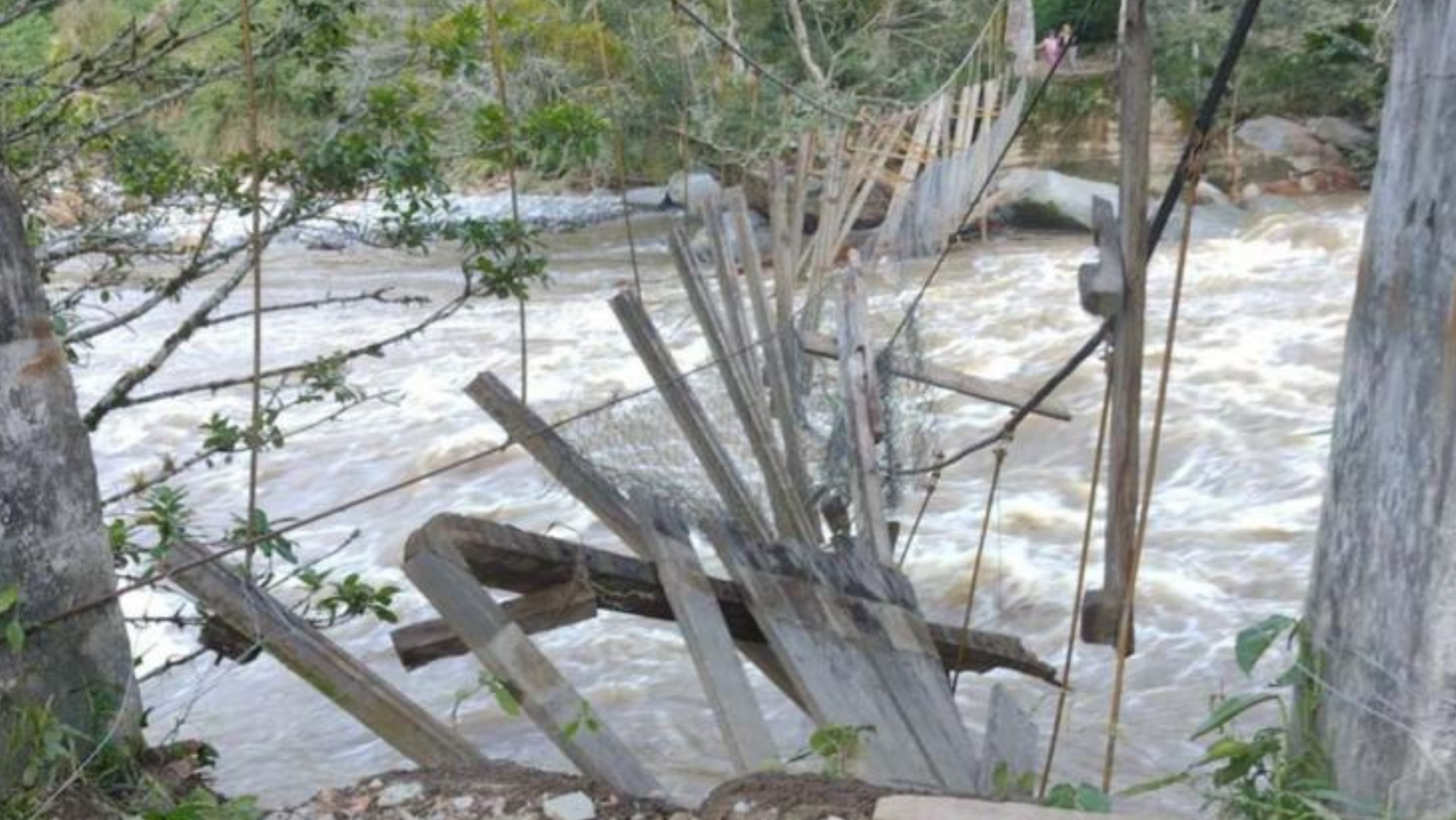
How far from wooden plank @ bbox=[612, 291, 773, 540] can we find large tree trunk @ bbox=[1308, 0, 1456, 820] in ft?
6.31

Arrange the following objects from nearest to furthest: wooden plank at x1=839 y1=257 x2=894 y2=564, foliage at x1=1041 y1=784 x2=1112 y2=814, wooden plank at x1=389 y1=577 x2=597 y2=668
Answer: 1. foliage at x1=1041 y1=784 x2=1112 y2=814
2. wooden plank at x1=389 y1=577 x2=597 y2=668
3. wooden plank at x1=839 y1=257 x2=894 y2=564

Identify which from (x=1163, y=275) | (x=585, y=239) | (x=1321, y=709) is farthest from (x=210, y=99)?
(x=1321, y=709)

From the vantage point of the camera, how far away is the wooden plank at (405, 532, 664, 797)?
2.60 metres

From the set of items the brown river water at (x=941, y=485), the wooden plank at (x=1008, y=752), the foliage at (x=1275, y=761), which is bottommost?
the brown river water at (x=941, y=485)

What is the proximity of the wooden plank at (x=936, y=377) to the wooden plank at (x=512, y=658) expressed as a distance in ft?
7.10

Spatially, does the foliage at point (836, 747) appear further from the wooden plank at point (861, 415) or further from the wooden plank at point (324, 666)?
the wooden plank at point (861, 415)

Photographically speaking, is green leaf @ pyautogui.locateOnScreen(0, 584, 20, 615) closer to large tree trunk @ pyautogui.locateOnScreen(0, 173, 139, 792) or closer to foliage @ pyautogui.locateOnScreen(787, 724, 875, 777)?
large tree trunk @ pyautogui.locateOnScreen(0, 173, 139, 792)

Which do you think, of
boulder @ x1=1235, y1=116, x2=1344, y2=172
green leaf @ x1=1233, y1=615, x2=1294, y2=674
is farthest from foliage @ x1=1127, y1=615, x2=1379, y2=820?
boulder @ x1=1235, y1=116, x2=1344, y2=172

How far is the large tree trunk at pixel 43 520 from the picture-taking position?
2381 mm

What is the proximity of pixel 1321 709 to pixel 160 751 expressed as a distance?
166 cm

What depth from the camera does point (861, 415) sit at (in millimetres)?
4230

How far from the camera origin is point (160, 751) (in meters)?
2.60

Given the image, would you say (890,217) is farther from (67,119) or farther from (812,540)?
(67,119)

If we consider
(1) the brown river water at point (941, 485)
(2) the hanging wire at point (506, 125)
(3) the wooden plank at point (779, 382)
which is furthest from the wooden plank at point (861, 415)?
(2) the hanging wire at point (506, 125)
